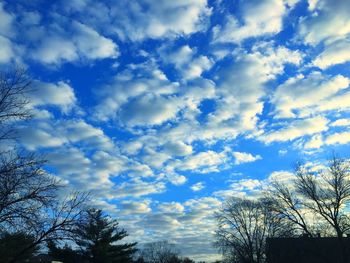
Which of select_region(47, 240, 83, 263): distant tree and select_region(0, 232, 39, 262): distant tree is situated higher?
select_region(47, 240, 83, 263): distant tree

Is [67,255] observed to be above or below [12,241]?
above

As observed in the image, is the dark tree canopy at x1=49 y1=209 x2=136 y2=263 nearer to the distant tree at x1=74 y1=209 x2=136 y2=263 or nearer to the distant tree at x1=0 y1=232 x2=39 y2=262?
the distant tree at x1=74 y1=209 x2=136 y2=263

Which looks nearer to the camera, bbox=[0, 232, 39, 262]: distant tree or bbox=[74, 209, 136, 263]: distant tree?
bbox=[0, 232, 39, 262]: distant tree

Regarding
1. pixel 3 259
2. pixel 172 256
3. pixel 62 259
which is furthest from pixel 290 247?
pixel 172 256

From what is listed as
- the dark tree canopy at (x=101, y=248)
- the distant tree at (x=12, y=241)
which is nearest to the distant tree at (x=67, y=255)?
the dark tree canopy at (x=101, y=248)

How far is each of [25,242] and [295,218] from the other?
3059 cm

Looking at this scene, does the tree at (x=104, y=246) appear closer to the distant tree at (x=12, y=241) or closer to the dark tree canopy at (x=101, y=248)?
the dark tree canopy at (x=101, y=248)

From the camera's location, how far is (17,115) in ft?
58.6

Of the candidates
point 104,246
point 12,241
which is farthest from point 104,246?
point 12,241

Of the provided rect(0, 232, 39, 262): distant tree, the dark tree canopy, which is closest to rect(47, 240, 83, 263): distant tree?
the dark tree canopy

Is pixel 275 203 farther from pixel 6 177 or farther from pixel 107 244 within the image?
pixel 6 177

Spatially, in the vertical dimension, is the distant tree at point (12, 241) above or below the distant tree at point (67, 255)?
below

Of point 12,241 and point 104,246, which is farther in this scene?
point 104,246

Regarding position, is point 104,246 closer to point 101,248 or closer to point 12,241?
point 101,248
